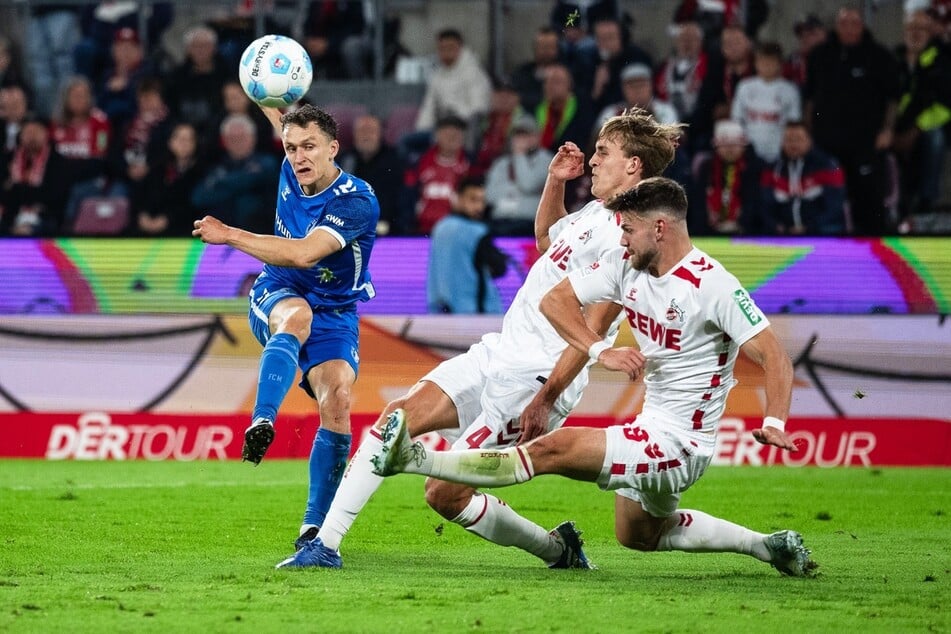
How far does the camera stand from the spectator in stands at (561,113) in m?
15.2

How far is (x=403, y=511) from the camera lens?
31.2ft

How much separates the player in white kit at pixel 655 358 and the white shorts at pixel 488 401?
23.1 inches

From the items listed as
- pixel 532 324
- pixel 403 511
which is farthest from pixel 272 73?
pixel 403 511

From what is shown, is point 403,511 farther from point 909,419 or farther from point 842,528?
point 909,419

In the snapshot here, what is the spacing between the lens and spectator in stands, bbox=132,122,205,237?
1507 centimetres

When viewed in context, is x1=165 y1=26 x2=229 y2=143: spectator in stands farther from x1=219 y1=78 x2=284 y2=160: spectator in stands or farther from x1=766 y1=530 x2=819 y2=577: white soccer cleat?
x1=766 y1=530 x2=819 y2=577: white soccer cleat

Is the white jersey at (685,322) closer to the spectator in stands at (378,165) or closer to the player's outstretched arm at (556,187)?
the player's outstretched arm at (556,187)

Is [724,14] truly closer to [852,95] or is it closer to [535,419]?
[852,95]

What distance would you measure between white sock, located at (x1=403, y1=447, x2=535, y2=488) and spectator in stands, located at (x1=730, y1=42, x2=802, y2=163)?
931 centimetres

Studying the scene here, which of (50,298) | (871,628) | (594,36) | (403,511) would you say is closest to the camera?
(871,628)

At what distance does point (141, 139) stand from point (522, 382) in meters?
10.0

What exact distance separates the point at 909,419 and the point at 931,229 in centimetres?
238

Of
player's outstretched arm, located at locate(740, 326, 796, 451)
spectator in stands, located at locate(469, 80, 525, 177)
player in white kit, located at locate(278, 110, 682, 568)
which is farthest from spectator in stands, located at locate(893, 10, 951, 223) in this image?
player's outstretched arm, located at locate(740, 326, 796, 451)

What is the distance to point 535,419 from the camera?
6.71m
